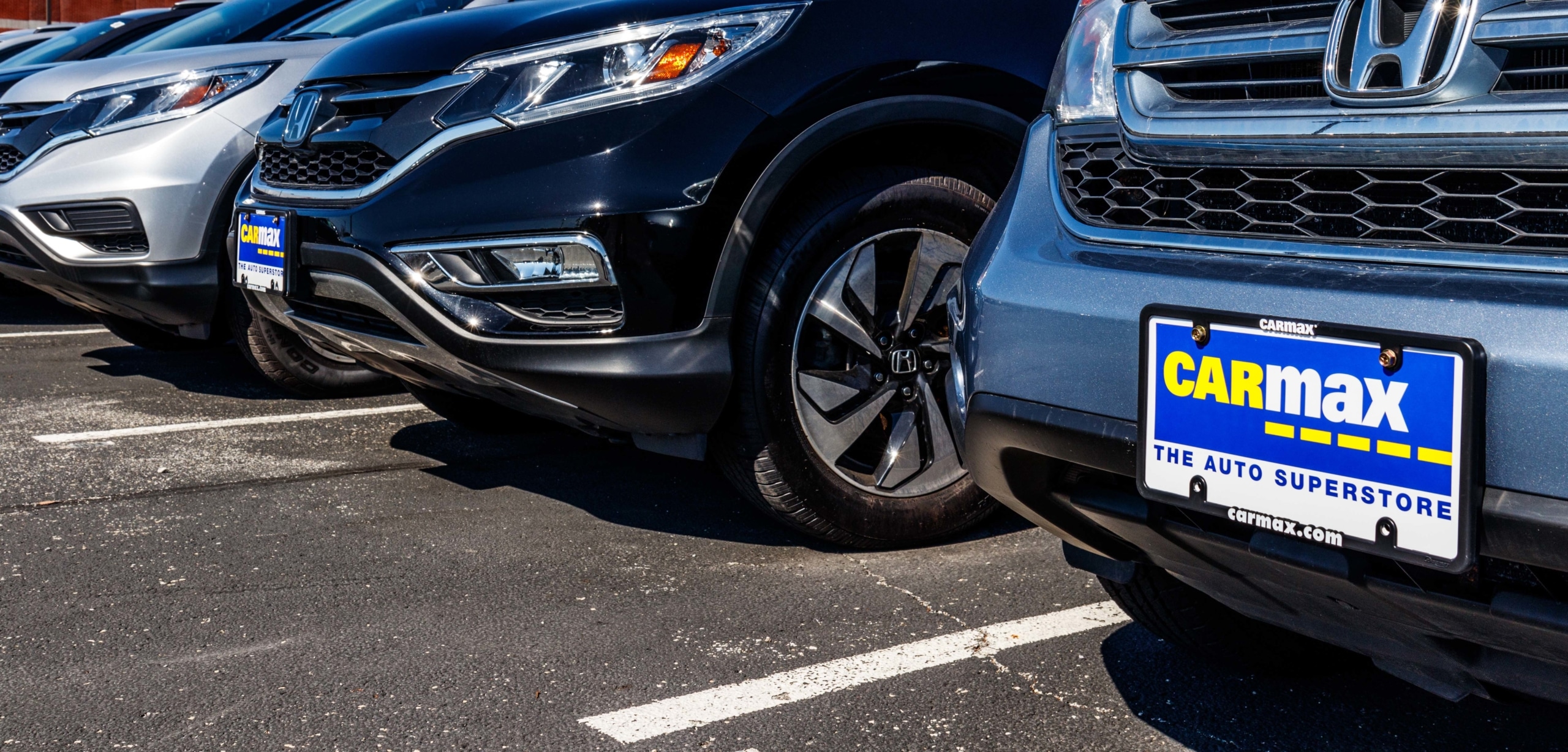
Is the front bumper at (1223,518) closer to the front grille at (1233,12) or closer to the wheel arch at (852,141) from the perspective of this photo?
the front grille at (1233,12)

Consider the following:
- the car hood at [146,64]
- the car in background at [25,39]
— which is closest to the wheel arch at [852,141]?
the car hood at [146,64]

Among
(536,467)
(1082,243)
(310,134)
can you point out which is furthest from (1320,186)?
(536,467)

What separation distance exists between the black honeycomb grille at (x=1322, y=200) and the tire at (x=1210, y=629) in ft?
2.36

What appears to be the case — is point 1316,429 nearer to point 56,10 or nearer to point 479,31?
point 479,31

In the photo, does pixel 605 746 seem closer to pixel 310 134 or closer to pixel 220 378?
pixel 310 134

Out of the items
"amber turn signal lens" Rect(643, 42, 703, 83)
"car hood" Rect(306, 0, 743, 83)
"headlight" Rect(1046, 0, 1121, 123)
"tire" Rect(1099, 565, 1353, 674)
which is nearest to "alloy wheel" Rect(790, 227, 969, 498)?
"amber turn signal lens" Rect(643, 42, 703, 83)

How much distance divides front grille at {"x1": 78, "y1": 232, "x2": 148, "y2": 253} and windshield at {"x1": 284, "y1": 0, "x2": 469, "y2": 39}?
3.53 ft

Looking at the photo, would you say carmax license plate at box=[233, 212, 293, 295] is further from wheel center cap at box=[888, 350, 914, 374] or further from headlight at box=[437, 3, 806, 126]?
wheel center cap at box=[888, 350, 914, 374]

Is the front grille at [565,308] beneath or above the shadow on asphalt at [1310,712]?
above

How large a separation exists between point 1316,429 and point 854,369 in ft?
5.24

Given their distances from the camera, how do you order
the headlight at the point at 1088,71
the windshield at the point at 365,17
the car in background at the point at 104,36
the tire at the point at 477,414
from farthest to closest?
the car in background at the point at 104,36 → the windshield at the point at 365,17 → the tire at the point at 477,414 → the headlight at the point at 1088,71

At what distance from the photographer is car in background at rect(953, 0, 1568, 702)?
1511mm

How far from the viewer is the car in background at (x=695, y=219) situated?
9.55ft

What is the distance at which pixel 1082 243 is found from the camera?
1.99 meters
